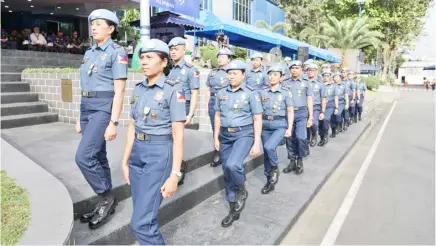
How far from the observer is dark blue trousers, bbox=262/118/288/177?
5461 millimetres

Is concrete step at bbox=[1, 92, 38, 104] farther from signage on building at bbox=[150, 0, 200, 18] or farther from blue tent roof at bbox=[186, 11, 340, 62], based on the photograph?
blue tent roof at bbox=[186, 11, 340, 62]

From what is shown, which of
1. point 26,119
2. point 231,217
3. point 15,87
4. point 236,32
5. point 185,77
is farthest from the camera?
point 236,32

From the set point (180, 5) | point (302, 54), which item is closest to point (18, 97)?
point (180, 5)

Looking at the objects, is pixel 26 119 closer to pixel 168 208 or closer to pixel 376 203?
pixel 168 208

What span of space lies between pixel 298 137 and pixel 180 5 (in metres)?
4.03

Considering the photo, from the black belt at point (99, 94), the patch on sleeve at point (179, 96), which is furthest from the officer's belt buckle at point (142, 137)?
the black belt at point (99, 94)

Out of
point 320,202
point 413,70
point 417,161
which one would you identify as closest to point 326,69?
point 417,161

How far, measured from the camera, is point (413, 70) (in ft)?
278

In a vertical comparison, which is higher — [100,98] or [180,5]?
[180,5]

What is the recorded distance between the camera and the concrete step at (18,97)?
26.2 ft

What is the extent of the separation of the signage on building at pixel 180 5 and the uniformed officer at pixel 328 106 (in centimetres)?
386

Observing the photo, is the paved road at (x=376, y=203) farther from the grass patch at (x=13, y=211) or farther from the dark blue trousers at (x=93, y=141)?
the grass patch at (x=13, y=211)

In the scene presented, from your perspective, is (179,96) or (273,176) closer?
(179,96)

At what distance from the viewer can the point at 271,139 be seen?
5.54 meters
